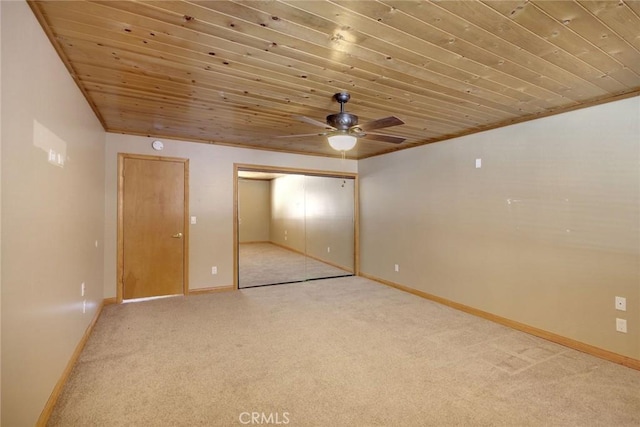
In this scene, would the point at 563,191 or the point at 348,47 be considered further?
the point at 563,191

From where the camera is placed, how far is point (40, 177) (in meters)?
1.74

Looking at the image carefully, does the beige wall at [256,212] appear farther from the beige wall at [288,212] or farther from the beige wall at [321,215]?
the beige wall at [321,215]

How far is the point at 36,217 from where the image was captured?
1.69 metres

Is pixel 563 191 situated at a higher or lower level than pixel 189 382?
higher

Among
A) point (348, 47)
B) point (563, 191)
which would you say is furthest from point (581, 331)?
point (348, 47)

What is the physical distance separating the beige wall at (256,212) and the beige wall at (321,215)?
364 millimetres

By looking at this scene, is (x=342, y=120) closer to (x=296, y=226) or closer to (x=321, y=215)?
(x=321, y=215)

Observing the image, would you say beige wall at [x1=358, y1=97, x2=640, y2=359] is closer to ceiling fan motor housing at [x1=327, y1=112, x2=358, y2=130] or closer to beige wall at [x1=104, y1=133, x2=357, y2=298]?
ceiling fan motor housing at [x1=327, y1=112, x2=358, y2=130]

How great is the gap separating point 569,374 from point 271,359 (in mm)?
2396

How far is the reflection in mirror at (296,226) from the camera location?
595 cm

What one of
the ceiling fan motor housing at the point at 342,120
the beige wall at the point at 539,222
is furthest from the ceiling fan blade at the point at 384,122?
the beige wall at the point at 539,222

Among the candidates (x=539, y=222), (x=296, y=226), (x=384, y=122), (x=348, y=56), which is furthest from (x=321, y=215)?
(x=348, y=56)

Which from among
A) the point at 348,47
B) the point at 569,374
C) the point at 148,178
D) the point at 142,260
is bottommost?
the point at 569,374

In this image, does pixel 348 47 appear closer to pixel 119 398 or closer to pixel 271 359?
pixel 271 359
